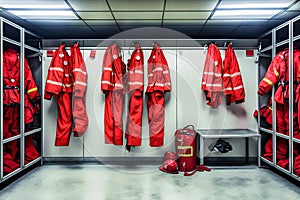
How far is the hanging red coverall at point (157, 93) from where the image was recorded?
359cm

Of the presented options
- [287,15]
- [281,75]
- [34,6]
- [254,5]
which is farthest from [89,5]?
[287,15]

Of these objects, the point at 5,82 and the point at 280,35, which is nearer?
the point at 5,82

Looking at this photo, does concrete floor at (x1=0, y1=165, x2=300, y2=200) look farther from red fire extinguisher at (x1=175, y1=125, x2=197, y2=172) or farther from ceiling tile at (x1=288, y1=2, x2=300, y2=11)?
ceiling tile at (x1=288, y1=2, x2=300, y2=11)

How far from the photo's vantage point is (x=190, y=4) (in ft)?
10.3

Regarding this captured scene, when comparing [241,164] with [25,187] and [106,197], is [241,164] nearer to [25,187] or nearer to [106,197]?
[106,197]

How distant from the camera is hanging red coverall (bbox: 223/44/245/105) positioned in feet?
11.8

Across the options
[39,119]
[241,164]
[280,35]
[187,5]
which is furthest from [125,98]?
[280,35]

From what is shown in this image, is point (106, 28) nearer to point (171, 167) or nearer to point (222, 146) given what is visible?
point (171, 167)

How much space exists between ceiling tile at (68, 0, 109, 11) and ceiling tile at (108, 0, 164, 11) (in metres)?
0.11

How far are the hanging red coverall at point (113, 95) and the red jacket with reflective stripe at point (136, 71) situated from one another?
13cm

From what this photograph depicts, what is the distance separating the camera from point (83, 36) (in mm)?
4887

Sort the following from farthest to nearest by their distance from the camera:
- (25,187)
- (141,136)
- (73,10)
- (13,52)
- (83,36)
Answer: (83,36), (141,136), (73,10), (13,52), (25,187)

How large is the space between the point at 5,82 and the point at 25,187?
48.7 inches

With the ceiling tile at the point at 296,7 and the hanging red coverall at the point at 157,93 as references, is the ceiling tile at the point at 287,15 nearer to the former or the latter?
the ceiling tile at the point at 296,7
